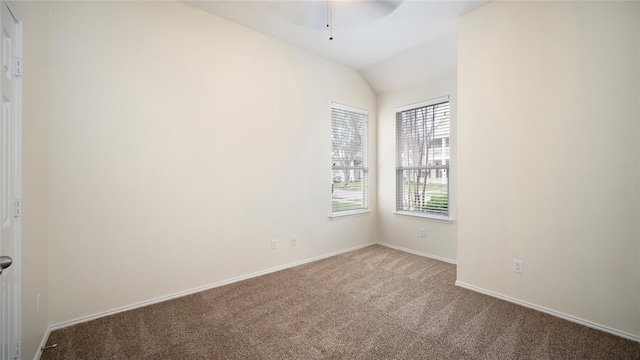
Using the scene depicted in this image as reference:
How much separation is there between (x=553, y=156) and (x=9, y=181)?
151 inches

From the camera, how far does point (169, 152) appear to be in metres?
2.66

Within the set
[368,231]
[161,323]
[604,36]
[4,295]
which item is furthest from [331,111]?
[4,295]

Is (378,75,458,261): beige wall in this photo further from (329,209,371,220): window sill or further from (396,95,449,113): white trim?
(329,209,371,220): window sill

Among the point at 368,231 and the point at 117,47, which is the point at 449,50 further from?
the point at 117,47

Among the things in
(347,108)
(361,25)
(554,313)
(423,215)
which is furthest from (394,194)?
(361,25)

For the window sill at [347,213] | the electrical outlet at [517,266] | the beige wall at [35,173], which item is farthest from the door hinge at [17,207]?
the electrical outlet at [517,266]

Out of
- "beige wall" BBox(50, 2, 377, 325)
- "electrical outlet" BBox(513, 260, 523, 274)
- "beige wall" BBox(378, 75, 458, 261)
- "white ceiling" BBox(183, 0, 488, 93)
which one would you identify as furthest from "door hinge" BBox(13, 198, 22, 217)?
"beige wall" BBox(378, 75, 458, 261)

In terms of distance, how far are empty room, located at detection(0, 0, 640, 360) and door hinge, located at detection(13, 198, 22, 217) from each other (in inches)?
0.6

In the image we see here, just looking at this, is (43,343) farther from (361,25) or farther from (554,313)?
(554,313)

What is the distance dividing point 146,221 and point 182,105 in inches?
46.5

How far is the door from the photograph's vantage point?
133 cm

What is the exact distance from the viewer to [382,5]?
2395 mm

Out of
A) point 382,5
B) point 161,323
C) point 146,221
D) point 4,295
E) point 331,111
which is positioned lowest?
point 161,323

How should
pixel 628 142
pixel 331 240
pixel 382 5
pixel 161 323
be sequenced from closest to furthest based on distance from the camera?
pixel 628 142
pixel 161 323
pixel 382 5
pixel 331 240
